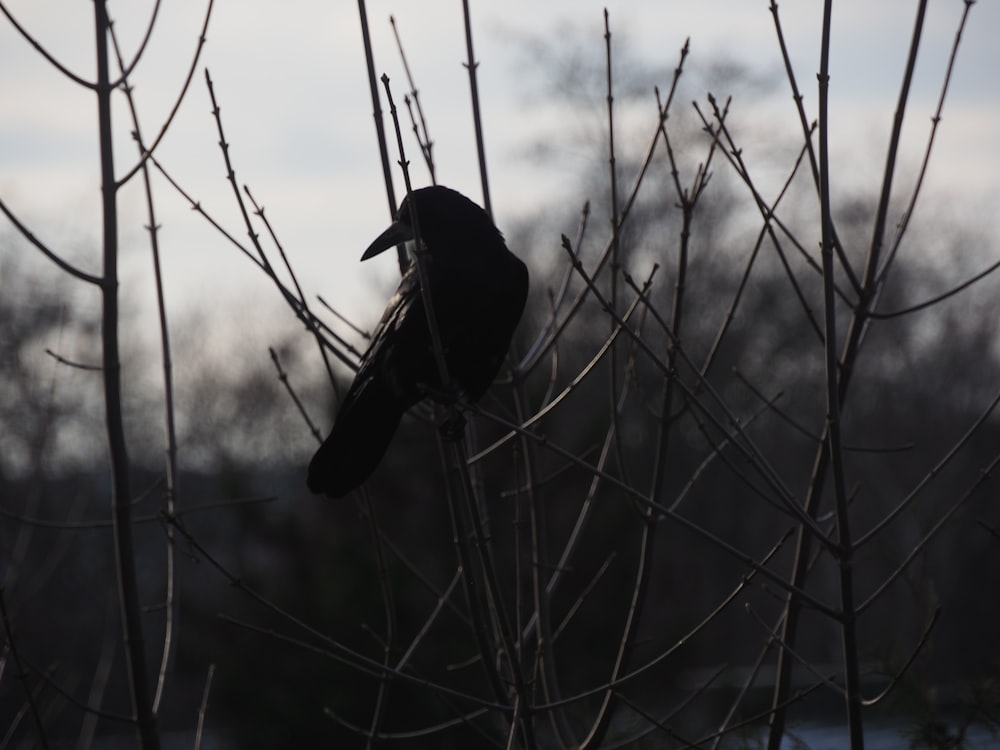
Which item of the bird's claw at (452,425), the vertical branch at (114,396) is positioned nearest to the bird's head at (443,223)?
the bird's claw at (452,425)

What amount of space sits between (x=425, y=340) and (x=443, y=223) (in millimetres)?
433

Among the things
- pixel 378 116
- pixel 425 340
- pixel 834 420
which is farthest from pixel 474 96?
pixel 834 420

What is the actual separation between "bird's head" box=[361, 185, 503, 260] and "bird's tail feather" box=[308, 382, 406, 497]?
0.46 metres

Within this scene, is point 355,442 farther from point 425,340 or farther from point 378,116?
point 378,116

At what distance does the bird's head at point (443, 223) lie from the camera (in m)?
3.75

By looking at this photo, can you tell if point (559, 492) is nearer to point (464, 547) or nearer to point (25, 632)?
point (25, 632)

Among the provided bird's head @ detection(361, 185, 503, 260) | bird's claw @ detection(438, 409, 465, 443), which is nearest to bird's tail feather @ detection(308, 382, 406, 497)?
bird's claw @ detection(438, 409, 465, 443)

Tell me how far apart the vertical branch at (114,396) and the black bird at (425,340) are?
37.4 inches

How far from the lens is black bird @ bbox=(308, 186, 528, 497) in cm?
360

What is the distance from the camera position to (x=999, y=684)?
11.9 ft

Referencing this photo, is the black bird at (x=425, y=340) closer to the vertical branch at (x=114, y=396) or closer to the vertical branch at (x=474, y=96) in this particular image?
the vertical branch at (x=474, y=96)

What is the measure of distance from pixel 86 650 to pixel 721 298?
14.5 metres

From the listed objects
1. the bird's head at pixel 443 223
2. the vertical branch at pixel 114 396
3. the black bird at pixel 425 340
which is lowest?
the vertical branch at pixel 114 396

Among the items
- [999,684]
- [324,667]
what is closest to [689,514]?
[324,667]
